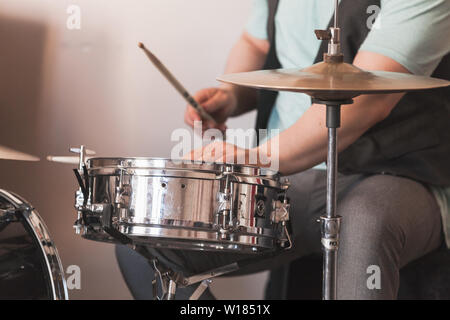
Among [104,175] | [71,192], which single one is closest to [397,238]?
[104,175]

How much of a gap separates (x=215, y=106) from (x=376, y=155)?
0.44m

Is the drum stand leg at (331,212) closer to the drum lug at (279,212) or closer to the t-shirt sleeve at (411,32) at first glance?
the drum lug at (279,212)

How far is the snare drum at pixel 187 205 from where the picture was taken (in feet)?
3.23

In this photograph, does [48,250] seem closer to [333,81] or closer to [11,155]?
[11,155]

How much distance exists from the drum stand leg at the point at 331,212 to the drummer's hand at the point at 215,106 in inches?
20.8

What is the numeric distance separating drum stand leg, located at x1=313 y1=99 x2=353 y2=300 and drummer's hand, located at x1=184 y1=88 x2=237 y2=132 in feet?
1.74

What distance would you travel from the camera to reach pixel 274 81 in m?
0.95

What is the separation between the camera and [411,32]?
1.18 metres

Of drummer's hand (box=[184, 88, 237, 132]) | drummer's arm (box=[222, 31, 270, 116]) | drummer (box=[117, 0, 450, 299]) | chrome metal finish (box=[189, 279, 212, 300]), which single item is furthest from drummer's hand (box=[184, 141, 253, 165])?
drummer's arm (box=[222, 31, 270, 116])

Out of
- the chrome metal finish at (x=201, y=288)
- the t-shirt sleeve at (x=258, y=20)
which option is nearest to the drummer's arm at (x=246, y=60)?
the t-shirt sleeve at (x=258, y=20)

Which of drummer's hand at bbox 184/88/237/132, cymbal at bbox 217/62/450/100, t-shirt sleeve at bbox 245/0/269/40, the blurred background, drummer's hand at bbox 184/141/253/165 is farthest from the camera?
the blurred background

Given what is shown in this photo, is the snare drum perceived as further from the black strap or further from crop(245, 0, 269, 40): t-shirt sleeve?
crop(245, 0, 269, 40): t-shirt sleeve

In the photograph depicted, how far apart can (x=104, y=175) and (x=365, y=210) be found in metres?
0.45

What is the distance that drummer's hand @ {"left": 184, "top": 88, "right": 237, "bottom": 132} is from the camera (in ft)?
4.90
